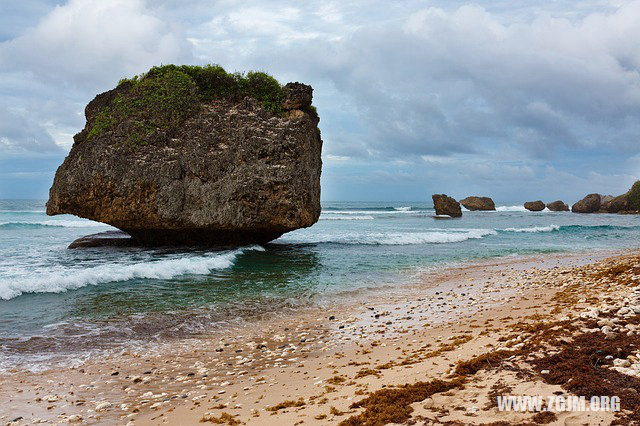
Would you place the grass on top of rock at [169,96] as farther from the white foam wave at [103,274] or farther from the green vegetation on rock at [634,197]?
the green vegetation on rock at [634,197]

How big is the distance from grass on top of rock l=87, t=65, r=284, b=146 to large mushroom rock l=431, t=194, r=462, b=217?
44.7 metres

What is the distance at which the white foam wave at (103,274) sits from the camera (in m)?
12.5

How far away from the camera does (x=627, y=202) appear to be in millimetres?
70188

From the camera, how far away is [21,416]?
5.43 meters

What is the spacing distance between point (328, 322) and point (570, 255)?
1697 centimetres

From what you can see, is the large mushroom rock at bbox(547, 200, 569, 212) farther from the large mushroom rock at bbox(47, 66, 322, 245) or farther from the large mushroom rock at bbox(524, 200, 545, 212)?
the large mushroom rock at bbox(47, 66, 322, 245)

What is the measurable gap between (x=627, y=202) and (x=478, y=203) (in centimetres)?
2330

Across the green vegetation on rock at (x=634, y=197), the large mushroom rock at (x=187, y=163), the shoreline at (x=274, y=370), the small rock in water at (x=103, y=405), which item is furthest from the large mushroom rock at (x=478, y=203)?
the small rock in water at (x=103, y=405)

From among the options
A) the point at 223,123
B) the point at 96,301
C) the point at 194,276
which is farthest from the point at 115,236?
the point at 96,301

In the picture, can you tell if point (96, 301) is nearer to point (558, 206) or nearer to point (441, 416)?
point (441, 416)

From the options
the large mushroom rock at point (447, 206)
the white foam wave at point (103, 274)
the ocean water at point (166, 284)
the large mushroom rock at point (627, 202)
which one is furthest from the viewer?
the large mushroom rock at point (627, 202)

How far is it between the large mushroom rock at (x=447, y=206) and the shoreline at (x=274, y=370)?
171ft

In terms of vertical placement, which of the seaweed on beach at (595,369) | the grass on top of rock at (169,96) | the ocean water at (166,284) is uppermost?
the grass on top of rock at (169,96)

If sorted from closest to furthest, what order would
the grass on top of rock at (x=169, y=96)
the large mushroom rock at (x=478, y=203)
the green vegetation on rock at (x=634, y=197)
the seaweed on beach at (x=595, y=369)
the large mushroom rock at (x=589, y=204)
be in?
the seaweed on beach at (x=595, y=369)
the grass on top of rock at (x=169, y=96)
the green vegetation on rock at (x=634, y=197)
the large mushroom rock at (x=589, y=204)
the large mushroom rock at (x=478, y=203)
